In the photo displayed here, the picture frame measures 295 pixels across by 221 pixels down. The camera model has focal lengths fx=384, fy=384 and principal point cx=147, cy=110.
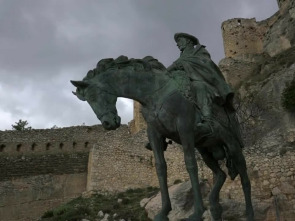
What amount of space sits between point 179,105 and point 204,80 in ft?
2.30

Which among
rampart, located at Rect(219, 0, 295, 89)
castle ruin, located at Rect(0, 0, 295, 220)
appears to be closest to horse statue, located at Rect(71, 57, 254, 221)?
castle ruin, located at Rect(0, 0, 295, 220)

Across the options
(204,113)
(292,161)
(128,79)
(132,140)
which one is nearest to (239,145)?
(204,113)

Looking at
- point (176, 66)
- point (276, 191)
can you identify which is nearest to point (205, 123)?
point (176, 66)

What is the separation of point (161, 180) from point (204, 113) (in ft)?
3.51

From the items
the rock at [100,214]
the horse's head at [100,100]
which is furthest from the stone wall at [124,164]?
the horse's head at [100,100]

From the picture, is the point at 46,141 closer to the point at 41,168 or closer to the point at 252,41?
the point at 41,168

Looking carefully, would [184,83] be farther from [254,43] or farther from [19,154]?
[254,43]

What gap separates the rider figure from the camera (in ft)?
17.3

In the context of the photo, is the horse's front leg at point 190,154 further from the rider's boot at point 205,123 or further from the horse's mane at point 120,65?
the horse's mane at point 120,65

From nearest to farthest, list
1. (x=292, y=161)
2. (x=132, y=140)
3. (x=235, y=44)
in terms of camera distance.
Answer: (x=292, y=161) < (x=132, y=140) < (x=235, y=44)

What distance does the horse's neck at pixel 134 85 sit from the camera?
512cm

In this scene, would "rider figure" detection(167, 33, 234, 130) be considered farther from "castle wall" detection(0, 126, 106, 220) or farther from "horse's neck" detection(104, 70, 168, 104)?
"castle wall" detection(0, 126, 106, 220)

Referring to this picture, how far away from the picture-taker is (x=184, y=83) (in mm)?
5277

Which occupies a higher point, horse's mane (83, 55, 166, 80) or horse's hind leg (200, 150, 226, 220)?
horse's mane (83, 55, 166, 80)
